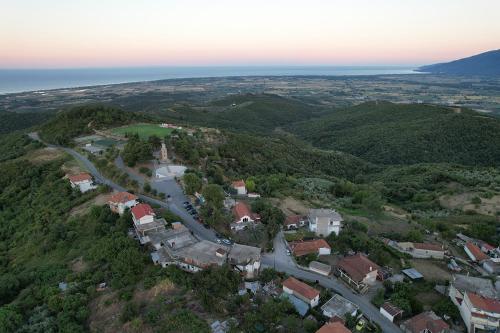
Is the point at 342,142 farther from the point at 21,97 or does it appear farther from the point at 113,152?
the point at 21,97

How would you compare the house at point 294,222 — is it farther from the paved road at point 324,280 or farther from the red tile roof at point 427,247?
the red tile roof at point 427,247

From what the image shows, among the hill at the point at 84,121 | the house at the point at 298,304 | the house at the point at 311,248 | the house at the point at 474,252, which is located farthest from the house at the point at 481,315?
the hill at the point at 84,121

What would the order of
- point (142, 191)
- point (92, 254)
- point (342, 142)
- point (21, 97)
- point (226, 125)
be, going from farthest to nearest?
point (21, 97) → point (226, 125) → point (342, 142) → point (142, 191) → point (92, 254)

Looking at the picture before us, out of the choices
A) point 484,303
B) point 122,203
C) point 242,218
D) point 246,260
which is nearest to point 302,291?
point 246,260

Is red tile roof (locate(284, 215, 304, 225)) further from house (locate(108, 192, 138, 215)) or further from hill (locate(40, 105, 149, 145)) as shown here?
hill (locate(40, 105, 149, 145))

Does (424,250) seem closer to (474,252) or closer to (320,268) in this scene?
(474,252)

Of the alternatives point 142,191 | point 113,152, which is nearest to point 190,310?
point 142,191
